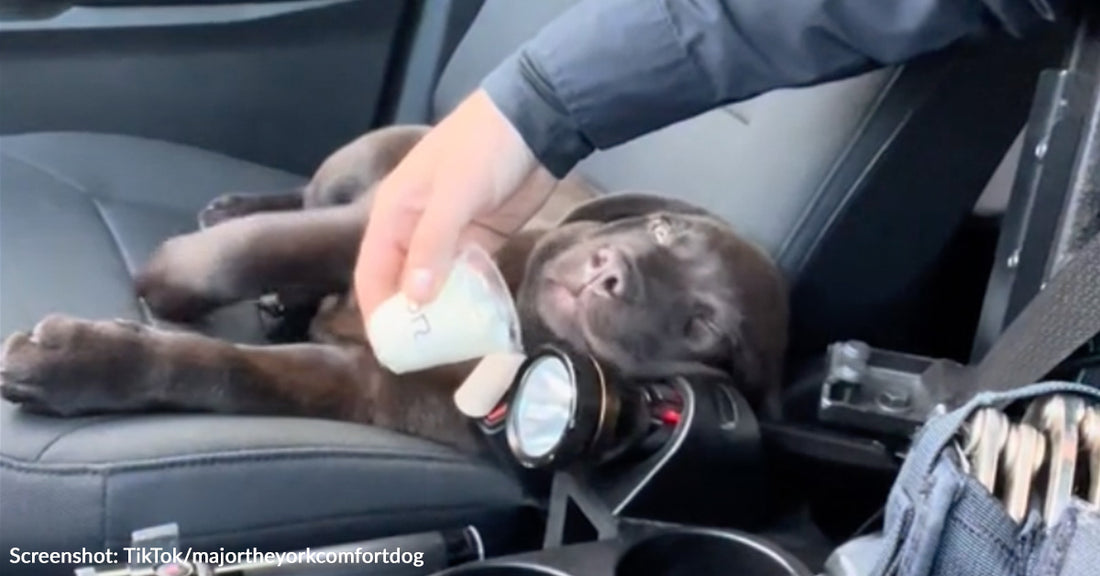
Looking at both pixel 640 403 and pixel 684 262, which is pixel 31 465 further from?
pixel 684 262

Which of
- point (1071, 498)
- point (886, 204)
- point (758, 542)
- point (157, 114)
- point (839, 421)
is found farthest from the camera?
point (157, 114)

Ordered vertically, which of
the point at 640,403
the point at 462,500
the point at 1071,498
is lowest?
the point at 462,500

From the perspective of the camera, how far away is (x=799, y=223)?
57.2 inches

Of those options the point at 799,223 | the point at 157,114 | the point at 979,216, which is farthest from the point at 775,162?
the point at 157,114

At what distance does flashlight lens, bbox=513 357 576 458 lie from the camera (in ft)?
3.77

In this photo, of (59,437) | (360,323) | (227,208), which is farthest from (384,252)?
(227,208)

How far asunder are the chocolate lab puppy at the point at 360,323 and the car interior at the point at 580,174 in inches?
1.2

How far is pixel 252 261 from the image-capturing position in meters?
1.58

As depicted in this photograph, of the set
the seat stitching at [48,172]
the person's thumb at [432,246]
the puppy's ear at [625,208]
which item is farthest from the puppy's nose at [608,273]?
the seat stitching at [48,172]

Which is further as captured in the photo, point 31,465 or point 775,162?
point 775,162

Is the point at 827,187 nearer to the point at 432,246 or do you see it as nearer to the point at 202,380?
the point at 432,246

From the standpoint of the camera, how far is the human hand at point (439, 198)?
3.72 feet

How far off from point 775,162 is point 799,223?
0.25ft

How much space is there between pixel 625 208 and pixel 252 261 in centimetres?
36
